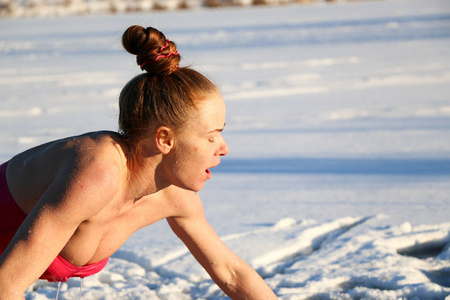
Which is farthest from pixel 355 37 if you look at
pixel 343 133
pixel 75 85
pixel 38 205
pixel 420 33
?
pixel 38 205

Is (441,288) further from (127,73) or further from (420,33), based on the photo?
(420,33)

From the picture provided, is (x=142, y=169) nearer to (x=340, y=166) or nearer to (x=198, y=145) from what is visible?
(x=198, y=145)

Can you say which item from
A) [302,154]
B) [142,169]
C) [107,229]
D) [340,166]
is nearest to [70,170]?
[142,169]

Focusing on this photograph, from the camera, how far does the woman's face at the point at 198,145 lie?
5.26 ft

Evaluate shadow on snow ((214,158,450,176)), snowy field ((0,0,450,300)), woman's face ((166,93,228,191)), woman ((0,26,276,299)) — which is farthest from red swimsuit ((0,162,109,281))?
shadow on snow ((214,158,450,176))

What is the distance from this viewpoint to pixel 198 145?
1622mm

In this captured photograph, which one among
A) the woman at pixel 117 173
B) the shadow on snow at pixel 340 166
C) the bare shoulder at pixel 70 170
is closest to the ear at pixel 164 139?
the woman at pixel 117 173

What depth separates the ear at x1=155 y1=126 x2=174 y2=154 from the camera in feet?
5.18

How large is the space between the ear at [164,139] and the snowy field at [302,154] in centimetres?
33

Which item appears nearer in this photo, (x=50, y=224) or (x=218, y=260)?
(x=50, y=224)

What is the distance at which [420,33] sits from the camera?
11219 mm

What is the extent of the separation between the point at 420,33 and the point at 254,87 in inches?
220

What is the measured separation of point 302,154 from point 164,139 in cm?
277

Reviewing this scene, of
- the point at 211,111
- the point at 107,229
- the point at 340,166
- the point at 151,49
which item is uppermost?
the point at 151,49
